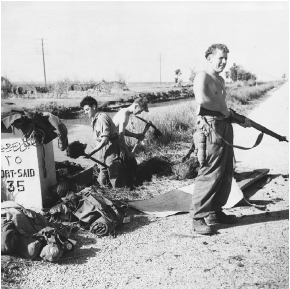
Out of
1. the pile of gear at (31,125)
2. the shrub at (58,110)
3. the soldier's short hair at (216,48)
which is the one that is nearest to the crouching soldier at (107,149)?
the pile of gear at (31,125)

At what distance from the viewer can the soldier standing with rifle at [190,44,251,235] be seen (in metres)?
3.74

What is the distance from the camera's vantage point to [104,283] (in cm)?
307

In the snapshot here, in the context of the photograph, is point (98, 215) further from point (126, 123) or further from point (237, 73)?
point (237, 73)

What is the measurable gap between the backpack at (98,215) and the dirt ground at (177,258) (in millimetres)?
94

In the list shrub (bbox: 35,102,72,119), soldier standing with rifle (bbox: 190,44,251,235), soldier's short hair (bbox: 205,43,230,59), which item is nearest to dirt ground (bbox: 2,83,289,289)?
soldier standing with rifle (bbox: 190,44,251,235)

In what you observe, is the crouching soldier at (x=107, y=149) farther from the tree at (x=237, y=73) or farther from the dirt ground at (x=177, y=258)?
the tree at (x=237, y=73)

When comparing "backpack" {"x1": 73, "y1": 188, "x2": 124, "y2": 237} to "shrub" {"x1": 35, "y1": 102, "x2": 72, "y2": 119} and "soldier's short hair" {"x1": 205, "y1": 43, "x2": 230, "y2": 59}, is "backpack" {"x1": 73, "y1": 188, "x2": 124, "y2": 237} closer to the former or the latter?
"soldier's short hair" {"x1": 205, "y1": 43, "x2": 230, "y2": 59}

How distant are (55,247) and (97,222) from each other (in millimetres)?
700

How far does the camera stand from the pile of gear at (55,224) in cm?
335

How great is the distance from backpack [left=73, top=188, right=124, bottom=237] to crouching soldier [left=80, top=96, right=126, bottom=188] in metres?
1.23

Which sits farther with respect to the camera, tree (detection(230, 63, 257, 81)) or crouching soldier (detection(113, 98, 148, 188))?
tree (detection(230, 63, 257, 81))

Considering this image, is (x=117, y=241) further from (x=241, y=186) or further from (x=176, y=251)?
(x=241, y=186)

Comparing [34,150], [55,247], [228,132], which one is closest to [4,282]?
[55,247]

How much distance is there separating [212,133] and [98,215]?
1508 mm
